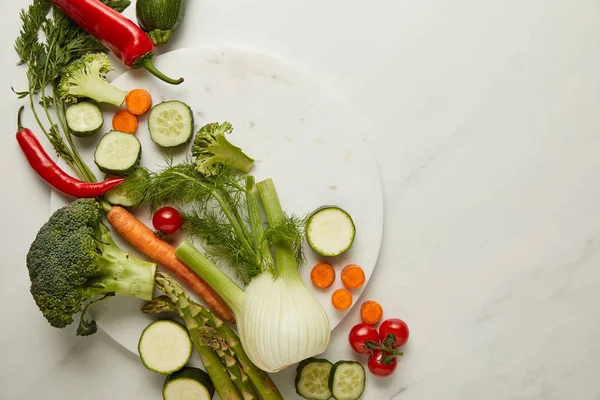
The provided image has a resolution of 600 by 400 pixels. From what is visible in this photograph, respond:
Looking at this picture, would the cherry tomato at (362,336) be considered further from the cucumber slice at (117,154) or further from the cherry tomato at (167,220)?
the cucumber slice at (117,154)

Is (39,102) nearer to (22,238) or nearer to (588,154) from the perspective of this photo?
(22,238)

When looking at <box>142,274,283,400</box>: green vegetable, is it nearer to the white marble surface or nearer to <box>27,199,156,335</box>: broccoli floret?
<box>27,199,156,335</box>: broccoli floret

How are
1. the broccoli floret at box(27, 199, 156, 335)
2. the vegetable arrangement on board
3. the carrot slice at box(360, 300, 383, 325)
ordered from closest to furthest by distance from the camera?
1. the broccoli floret at box(27, 199, 156, 335)
2. the vegetable arrangement on board
3. the carrot slice at box(360, 300, 383, 325)

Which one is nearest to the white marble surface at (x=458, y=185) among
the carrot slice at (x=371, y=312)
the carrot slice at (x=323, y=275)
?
the carrot slice at (x=371, y=312)

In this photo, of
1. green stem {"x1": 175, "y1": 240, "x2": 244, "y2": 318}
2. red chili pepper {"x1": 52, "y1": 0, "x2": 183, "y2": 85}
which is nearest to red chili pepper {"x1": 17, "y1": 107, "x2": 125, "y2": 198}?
green stem {"x1": 175, "y1": 240, "x2": 244, "y2": 318}

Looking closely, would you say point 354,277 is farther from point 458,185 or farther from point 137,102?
point 137,102

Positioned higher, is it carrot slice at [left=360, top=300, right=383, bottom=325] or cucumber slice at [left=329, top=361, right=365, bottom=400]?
carrot slice at [left=360, top=300, right=383, bottom=325]
